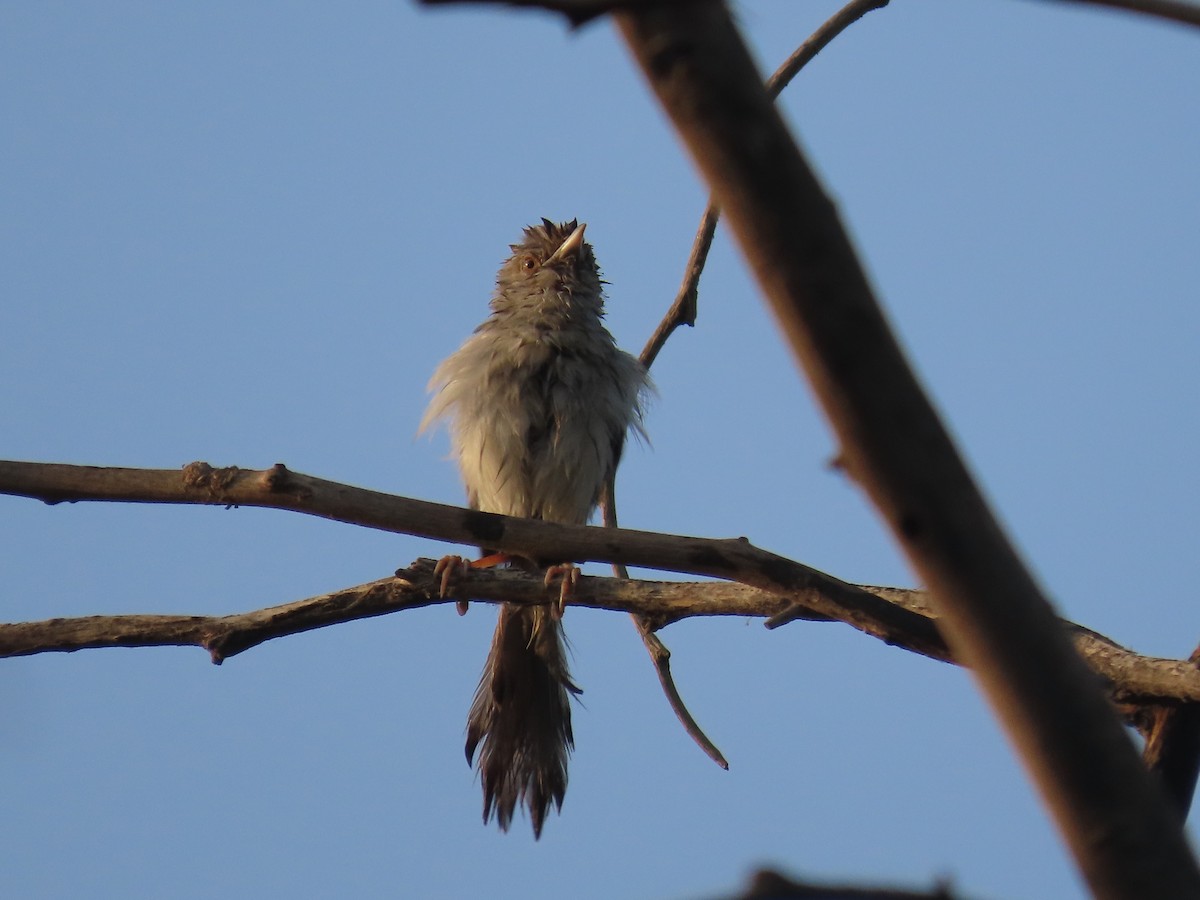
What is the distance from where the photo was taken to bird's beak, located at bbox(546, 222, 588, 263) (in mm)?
7367

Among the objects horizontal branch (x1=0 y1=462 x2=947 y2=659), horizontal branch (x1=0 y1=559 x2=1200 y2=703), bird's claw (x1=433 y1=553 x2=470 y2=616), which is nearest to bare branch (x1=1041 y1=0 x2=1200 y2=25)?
horizontal branch (x1=0 y1=462 x2=947 y2=659)

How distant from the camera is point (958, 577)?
1.63m

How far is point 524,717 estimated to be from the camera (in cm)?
604

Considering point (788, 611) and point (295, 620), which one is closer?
point (788, 611)

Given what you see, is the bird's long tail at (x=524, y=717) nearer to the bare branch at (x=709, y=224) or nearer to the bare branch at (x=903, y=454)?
the bare branch at (x=709, y=224)

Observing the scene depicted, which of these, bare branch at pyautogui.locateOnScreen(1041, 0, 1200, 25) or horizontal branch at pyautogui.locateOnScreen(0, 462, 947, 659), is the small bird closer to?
horizontal branch at pyautogui.locateOnScreen(0, 462, 947, 659)

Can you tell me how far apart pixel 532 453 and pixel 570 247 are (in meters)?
1.55

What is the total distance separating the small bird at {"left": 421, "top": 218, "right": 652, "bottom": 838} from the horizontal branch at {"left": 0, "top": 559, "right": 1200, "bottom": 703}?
5.25 feet

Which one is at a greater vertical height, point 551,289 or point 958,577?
point 551,289

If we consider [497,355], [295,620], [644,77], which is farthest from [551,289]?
[644,77]

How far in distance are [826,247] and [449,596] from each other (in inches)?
112

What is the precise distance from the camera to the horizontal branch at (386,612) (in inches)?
156

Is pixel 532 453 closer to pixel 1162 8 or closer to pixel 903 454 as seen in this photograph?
pixel 903 454

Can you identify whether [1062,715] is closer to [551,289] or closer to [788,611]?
[788,611]
